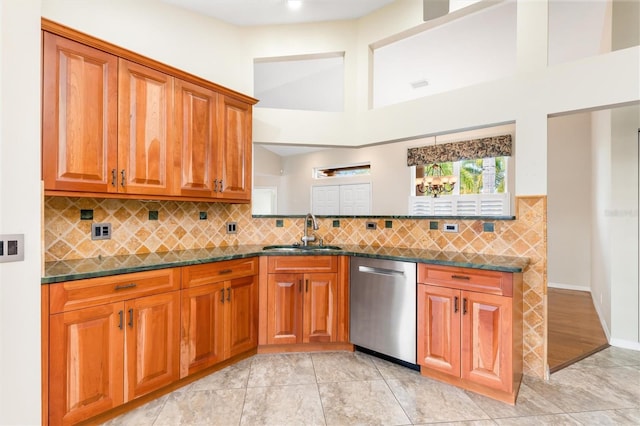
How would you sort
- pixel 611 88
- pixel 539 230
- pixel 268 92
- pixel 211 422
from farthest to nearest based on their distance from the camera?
pixel 268 92, pixel 539 230, pixel 611 88, pixel 211 422

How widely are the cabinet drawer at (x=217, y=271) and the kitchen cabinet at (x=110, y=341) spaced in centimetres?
9

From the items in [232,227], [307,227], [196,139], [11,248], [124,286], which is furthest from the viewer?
[307,227]

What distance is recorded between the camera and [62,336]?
1649mm

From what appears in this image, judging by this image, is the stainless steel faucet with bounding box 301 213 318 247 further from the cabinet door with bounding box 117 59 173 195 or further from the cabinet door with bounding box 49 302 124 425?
the cabinet door with bounding box 49 302 124 425

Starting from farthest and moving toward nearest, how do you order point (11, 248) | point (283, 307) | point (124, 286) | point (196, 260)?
point (283, 307) → point (196, 260) → point (124, 286) → point (11, 248)

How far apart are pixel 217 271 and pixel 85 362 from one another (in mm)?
912

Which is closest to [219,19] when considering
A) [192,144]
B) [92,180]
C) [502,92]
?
[192,144]

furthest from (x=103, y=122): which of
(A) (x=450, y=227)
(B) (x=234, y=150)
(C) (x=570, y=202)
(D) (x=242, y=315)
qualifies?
(C) (x=570, y=202)

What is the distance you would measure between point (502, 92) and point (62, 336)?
3.32m

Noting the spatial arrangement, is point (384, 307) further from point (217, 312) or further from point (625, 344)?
point (625, 344)

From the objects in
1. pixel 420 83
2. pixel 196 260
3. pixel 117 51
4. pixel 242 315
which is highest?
pixel 420 83

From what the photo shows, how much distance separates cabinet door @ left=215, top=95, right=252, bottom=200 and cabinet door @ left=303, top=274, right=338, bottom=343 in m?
1.00

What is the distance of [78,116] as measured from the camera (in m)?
1.92

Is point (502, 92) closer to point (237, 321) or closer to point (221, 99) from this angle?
point (221, 99)
